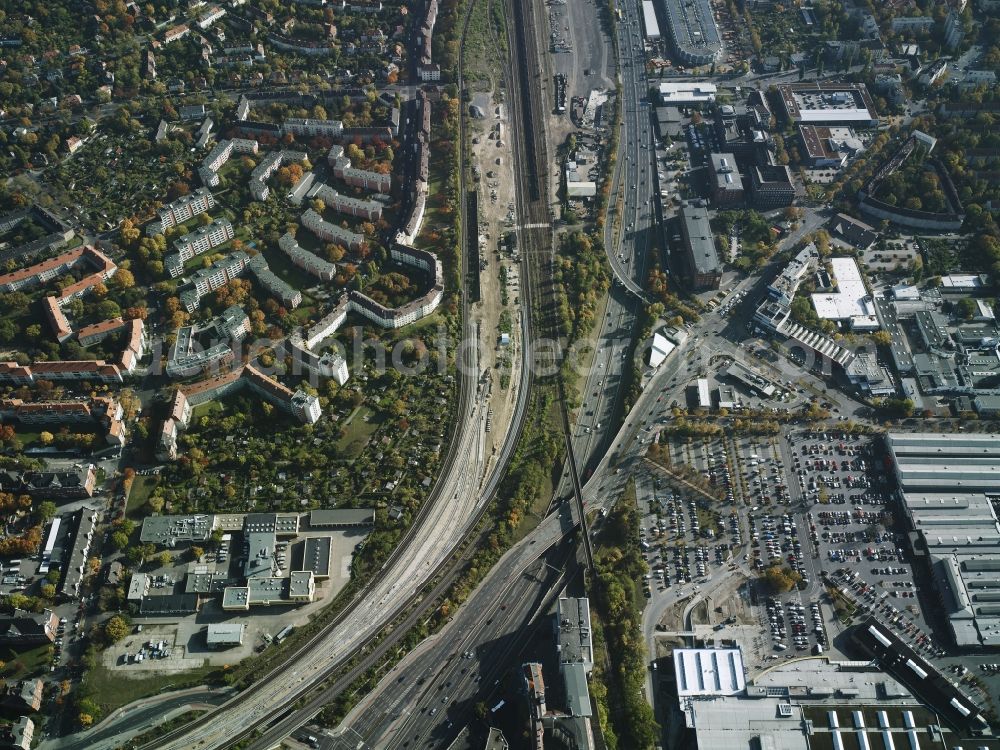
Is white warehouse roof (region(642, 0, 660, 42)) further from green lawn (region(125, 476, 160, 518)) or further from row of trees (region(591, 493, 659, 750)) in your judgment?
green lawn (region(125, 476, 160, 518))

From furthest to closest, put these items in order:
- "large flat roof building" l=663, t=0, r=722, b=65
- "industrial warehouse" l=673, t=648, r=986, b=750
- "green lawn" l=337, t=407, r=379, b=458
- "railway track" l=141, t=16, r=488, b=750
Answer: "large flat roof building" l=663, t=0, r=722, b=65
"green lawn" l=337, t=407, r=379, b=458
"industrial warehouse" l=673, t=648, r=986, b=750
"railway track" l=141, t=16, r=488, b=750

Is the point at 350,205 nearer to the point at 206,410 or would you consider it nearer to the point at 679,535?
the point at 206,410

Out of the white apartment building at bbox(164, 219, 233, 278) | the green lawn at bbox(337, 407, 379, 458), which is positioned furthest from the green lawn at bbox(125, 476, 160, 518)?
the white apartment building at bbox(164, 219, 233, 278)

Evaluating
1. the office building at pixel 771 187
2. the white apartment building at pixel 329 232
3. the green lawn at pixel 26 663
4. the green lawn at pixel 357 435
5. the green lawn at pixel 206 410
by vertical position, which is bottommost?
the green lawn at pixel 26 663

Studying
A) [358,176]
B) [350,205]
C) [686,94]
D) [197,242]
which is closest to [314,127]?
[358,176]

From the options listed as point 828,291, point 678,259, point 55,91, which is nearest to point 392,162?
point 678,259

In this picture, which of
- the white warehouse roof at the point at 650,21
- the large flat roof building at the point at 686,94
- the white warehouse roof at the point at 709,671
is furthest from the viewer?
the white warehouse roof at the point at 650,21

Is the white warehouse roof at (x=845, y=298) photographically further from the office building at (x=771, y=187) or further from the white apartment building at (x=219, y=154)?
the white apartment building at (x=219, y=154)

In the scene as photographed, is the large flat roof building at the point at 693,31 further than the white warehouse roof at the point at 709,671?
Yes

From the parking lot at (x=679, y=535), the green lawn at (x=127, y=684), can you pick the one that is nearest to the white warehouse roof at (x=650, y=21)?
the parking lot at (x=679, y=535)
